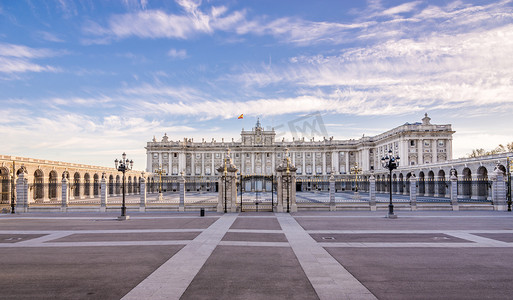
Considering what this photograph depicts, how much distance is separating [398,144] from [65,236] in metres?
77.2

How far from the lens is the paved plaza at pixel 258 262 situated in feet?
30.1

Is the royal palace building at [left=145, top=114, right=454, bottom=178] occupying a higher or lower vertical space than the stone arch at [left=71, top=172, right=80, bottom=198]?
higher

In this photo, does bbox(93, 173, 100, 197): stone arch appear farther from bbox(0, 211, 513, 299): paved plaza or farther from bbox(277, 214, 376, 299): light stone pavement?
bbox(277, 214, 376, 299): light stone pavement

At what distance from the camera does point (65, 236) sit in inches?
700

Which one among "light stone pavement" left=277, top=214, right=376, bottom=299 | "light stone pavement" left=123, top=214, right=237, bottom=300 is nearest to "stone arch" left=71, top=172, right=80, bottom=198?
"light stone pavement" left=123, top=214, right=237, bottom=300

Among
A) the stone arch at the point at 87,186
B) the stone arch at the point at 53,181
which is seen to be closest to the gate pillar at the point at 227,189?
the stone arch at the point at 53,181

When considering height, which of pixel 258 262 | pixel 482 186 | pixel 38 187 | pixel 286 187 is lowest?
pixel 258 262

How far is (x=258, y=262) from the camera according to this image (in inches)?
479

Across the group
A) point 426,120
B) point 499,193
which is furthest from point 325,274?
point 426,120

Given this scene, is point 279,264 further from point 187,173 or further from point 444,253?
point 187,173

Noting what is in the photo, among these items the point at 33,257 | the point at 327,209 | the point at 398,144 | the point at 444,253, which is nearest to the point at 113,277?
the point at 33,257

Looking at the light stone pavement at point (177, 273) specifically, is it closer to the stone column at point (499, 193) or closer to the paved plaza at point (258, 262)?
the paved plaza at point (258, 262)

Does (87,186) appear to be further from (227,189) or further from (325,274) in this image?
(325,274)

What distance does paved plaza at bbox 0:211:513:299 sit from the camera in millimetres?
9172
